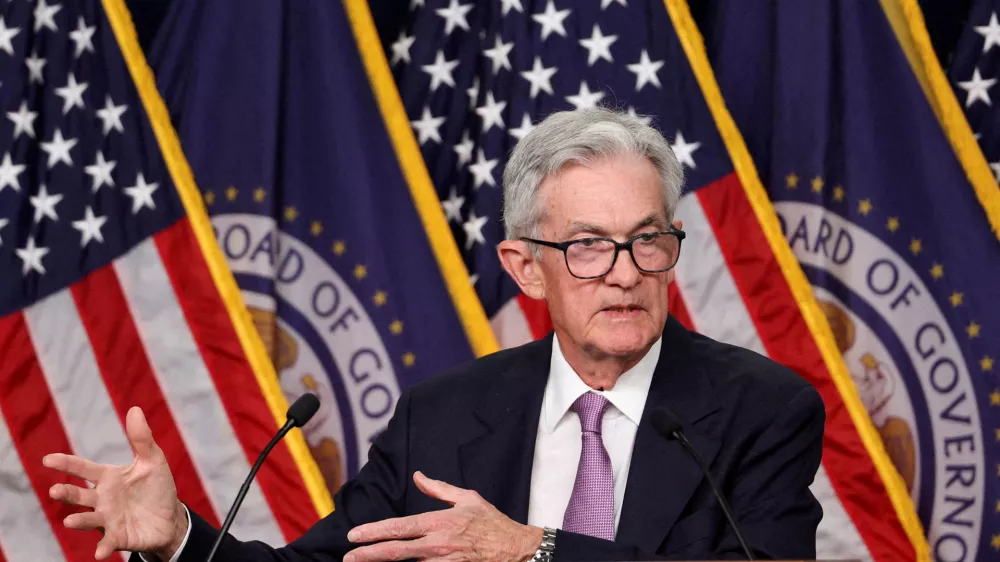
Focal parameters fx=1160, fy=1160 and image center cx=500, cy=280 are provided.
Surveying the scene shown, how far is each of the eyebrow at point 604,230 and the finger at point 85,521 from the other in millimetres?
888

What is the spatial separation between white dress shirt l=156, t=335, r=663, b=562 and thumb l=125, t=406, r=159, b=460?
0.67m

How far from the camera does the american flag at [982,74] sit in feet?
10.8

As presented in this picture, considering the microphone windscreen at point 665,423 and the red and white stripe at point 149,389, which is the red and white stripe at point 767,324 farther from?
the microphone windscreen at point 665,423

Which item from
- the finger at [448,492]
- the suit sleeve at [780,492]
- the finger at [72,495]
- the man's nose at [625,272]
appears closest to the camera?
the finger at [72,495]

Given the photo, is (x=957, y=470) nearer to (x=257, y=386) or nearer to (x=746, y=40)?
(x=746, y=40)

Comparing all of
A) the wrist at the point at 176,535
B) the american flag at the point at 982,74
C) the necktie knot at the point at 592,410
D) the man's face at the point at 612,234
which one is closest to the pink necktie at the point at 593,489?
the necktie knot at the point at 592,410

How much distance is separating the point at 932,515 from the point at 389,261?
1.69m

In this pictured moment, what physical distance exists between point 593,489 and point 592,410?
151mm

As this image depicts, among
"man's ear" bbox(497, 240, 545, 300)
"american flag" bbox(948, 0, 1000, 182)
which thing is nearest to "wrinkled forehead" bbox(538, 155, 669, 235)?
"man's ear" bbox(497, 240, 545, 300)

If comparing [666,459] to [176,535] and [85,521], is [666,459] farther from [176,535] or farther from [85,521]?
[85,521]

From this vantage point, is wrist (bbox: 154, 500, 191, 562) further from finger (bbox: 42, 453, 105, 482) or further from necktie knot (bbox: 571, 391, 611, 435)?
necktie knot (bbox: 571, 391, 611, 435)

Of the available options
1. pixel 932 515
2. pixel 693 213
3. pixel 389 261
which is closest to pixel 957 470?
pixel 932 515

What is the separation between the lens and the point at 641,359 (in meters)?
2.12

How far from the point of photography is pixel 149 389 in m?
3.27
